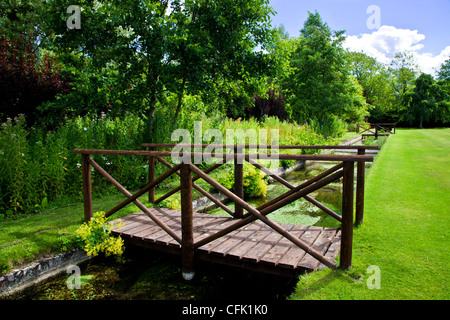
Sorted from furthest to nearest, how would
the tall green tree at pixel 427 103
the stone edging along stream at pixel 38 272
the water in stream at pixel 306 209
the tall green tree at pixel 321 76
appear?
Answer: the tall green tree at pixel 427 103 → the tall green tree at pixel 321 76 → the water in stream at pixel 306 209 → the stone edging along stream at pixel 38 272

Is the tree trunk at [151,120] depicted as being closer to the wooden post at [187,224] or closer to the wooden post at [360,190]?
the wooden post at [187,224]

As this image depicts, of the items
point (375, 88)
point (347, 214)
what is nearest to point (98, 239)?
point (347, 214)

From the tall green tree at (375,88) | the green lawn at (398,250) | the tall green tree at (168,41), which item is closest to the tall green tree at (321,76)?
the tall green tree at (168,41)

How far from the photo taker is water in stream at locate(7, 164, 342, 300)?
10.4 ft

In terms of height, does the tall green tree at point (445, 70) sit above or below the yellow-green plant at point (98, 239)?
above

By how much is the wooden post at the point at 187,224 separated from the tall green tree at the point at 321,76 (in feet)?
60.6

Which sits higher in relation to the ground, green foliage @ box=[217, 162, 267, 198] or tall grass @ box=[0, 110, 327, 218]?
tall grass @ box=[0, 110, 327, 218]

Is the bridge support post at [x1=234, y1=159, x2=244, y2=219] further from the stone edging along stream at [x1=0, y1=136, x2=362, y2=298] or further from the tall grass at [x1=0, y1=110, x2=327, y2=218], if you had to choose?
the tall grass at [x1=0, y1=110, x2=327, y2=218]

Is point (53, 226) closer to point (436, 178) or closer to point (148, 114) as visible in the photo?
point (148, 114)

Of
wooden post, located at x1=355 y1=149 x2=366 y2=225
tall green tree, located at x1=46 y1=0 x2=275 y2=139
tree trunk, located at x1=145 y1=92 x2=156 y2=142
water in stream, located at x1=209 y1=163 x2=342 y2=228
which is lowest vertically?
water in stream, located at x1=209 y1=163 x2=342 y2=228

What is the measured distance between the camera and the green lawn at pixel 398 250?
101 inches

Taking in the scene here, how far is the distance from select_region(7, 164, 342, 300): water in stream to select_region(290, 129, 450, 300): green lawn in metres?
0.78

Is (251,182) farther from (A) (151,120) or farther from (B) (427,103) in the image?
(B) (427,103)

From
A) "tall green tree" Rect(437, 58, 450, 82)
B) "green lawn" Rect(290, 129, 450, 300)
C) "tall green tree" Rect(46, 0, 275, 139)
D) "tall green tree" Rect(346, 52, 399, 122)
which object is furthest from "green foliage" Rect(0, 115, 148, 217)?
"tall green tree" Rect(437, 58, 450, 82)
